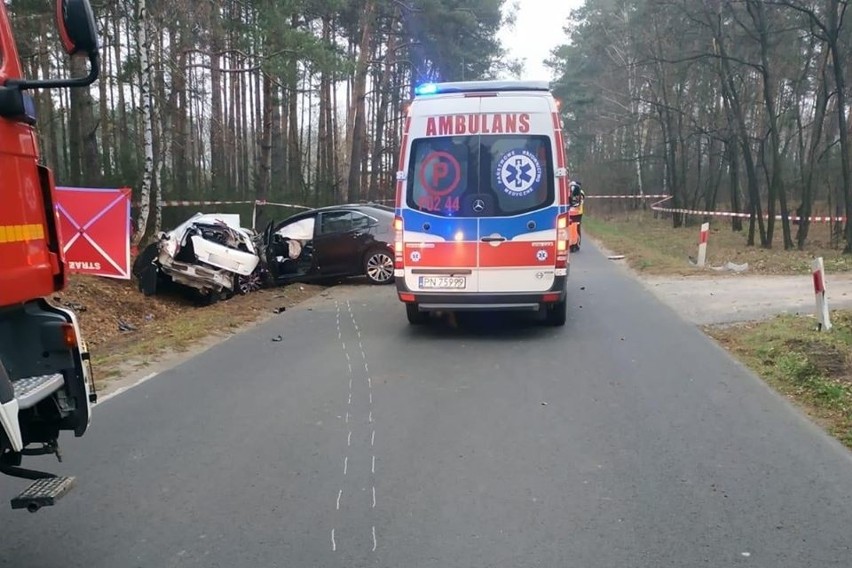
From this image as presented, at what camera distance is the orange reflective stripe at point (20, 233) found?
336 centimetres

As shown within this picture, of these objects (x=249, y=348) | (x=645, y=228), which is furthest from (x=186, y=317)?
(x=645, y=228)

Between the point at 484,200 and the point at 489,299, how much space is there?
123 cm

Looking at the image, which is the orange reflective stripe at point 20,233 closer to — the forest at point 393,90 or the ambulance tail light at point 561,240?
the ambulance tail light at point 561,240

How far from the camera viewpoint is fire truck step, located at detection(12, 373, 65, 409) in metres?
3.31

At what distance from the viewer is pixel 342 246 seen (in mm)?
14984

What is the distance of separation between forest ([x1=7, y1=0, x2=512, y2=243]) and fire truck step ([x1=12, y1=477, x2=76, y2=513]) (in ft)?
33.6

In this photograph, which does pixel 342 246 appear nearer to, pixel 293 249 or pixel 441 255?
pixel 293 249

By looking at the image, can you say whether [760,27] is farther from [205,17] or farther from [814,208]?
[814,208]

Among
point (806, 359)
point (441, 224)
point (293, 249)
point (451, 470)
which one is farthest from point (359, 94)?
point (451, 470)

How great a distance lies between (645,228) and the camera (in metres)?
36.2

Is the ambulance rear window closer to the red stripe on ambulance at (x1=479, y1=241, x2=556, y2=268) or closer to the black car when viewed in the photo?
the red stripe on ambulance at (x1=479, y1=241, x2=556, y2=268)

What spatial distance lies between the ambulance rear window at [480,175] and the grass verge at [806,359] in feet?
9.44

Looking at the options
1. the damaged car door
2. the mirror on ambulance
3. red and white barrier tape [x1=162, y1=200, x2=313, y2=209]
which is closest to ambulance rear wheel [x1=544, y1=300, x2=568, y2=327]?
the damaged car door

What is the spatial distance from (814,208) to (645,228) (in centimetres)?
827
